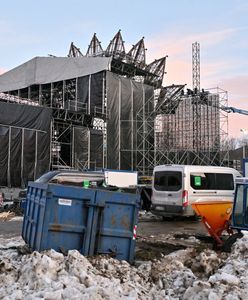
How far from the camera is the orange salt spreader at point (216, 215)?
9828 millimetres

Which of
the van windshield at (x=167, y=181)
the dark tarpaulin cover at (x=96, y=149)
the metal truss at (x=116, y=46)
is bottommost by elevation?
the van windshield at (x=167, y=181)

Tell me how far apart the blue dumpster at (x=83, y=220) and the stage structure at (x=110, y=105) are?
78.3ft

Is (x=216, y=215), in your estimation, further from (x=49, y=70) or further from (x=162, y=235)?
(x=49, y=70)

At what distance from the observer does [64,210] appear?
7.15m

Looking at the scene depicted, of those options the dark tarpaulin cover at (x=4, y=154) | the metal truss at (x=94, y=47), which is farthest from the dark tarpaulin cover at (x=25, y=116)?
the metal truss at (x=94, y=47)

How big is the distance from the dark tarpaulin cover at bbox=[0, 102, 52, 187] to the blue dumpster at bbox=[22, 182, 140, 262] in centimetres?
2066

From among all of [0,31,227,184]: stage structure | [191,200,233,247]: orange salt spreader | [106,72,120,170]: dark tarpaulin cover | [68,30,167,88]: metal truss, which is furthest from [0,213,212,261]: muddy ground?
[68,30,167,88]: metal truss

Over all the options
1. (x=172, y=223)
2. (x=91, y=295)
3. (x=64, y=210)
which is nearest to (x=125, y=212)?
(x=64, y=210)

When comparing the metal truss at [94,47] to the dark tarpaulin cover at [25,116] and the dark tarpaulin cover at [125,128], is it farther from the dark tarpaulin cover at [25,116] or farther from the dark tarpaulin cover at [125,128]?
the dark tarpaulin cover at [25,116]

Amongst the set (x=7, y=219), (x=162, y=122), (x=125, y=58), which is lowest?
(x=7, y=219)

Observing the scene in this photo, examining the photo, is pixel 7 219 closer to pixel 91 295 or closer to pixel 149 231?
pixel 149 231

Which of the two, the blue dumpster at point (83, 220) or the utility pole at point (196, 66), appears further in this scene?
the utility pole at point (196, 66)

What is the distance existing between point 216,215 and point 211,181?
6486 mm

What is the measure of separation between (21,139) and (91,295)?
81.1ft
